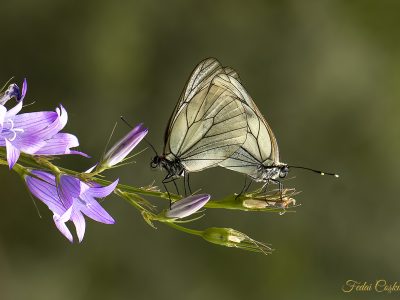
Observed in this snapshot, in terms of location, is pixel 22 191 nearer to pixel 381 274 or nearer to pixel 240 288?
pixel 240 288

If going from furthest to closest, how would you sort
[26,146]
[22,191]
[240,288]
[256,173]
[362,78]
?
[362,78] < [240,288] < [22,191] < [256,173] < [26,146]

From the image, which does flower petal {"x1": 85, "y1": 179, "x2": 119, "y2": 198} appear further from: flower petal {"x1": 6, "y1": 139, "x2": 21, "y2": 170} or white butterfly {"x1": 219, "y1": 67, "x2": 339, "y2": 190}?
white butterfly {"x1": 219, "y1": 67, "x2": 339, "y2": 190}

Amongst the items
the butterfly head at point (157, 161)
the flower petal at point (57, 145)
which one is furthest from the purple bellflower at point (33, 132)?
the butterfly head at point (157, 161)

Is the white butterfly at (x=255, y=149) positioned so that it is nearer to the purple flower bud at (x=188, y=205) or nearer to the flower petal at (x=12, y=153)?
the purple flower bud at (x=188, y=205)

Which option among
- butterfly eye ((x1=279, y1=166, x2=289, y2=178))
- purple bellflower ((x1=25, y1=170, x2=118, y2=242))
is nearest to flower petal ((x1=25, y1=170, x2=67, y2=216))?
purple bellflower ((x1=25, y1=170, x2=118, y2=242))

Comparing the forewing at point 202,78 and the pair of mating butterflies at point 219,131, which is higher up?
the forewing at point 202,78

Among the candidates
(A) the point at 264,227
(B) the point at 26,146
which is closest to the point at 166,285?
(A) the point at 264,227

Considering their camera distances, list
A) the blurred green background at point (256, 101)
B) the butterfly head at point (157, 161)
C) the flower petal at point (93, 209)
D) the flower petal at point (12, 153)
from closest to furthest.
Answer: the flower petal at point (12, 153), the flower petal at point (93, 209), the butterfly head at point (157, 161), the blurred green background at point (256, 101)
